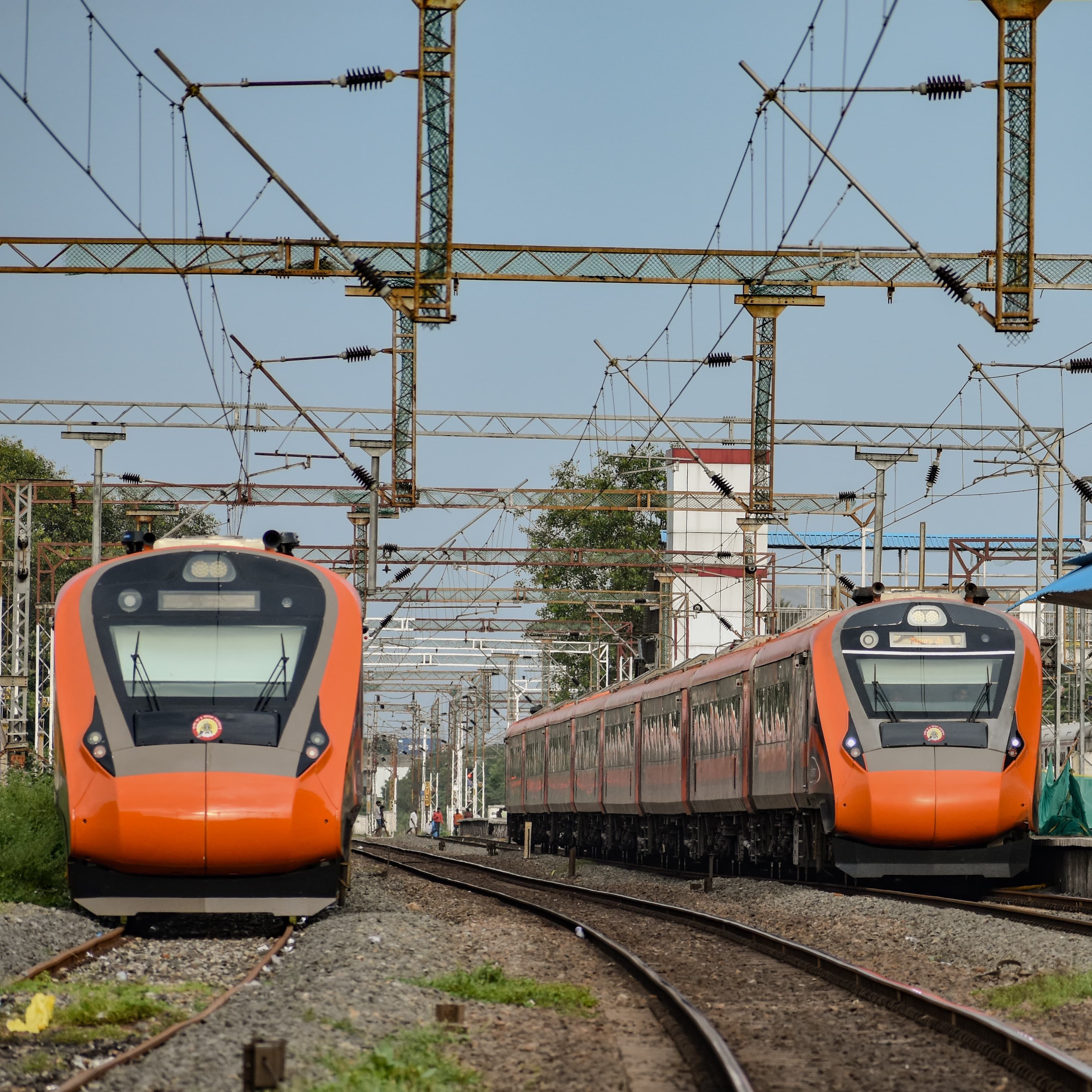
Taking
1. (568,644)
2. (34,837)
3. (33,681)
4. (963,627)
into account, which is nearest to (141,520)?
(34,837)

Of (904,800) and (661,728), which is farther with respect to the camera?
(661,728)

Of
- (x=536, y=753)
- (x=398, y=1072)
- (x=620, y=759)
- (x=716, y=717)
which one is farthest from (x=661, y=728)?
(x=398, y=1072)

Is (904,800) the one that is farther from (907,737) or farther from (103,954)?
(103,954)

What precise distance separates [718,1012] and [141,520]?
78.0 feet

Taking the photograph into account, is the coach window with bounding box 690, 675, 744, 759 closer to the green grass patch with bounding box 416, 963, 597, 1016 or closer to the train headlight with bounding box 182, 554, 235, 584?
the train headlight with bounding box 182, 554, 235, 584

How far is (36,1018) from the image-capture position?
Answer: 9.38 meters

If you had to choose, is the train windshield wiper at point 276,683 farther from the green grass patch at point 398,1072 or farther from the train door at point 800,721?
the train door at point 800,721

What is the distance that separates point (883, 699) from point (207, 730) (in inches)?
337

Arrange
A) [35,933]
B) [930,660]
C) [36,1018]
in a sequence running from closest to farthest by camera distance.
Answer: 1. [36,1018]
2. [35,933]
3. [930,660]

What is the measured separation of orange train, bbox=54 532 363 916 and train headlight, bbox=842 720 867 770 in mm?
6511

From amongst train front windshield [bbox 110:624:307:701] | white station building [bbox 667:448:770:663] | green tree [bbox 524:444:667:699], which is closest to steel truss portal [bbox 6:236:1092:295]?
train front windshield [bbox 110:624:307:701]

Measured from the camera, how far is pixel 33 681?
7712 cm

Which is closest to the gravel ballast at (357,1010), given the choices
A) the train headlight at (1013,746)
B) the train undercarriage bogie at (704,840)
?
the train headlight at (1013,746)

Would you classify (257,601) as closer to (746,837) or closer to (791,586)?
(746,837)
